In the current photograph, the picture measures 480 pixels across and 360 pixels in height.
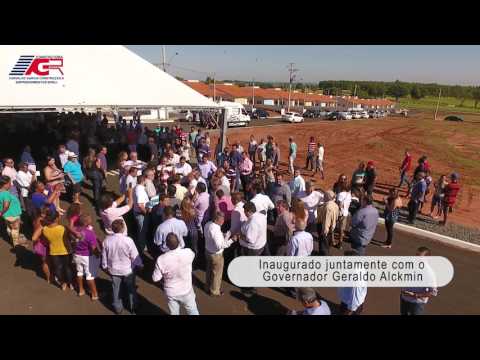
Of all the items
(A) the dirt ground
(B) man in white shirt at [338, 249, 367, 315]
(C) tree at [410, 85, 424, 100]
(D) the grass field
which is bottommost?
(A) the dirt ground

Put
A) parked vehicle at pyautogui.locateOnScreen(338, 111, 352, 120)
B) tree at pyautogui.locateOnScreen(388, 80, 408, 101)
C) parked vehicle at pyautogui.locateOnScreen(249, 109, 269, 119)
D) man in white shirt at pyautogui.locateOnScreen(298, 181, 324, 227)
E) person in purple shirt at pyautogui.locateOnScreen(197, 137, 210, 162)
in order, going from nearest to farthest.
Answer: man in white shirt at pyautogui.locateOnScreen(298, 181, 324, 227)
person in purple shirt at pyautogui.locateOnScreen(197, 137, 210, 162)
parked vehicle at pyautogui.locateOnScreen(249, 109, 269, 119)
parked vehicle at pyautogui.locateOnScreen(338, 111, 352, 120)
tree at pyautogui.locateOnScreen(388, 80, 408, 101)

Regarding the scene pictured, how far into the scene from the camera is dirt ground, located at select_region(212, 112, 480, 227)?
42.2 feet

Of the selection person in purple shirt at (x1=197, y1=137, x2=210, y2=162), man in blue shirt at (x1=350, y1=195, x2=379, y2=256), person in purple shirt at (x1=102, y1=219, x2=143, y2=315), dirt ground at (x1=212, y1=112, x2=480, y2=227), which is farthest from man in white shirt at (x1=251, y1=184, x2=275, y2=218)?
dirt ground at (x1=212, y1=112, x2=480, y2=227)

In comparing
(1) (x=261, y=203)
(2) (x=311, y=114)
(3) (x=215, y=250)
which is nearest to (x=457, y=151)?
(1) (x=261, y=203)

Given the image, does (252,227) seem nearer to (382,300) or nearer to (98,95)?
(382,300)

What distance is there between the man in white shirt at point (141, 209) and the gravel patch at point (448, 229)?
20.8 ft

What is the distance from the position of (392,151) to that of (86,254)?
2034cm

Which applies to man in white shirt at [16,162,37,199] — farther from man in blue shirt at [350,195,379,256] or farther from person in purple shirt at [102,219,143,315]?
man in blue shirt at [350,195,379,256]

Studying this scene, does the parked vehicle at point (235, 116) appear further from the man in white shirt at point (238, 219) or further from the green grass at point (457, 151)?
the man in white shirt at point (238, 219)

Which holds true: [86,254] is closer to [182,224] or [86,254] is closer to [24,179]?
[182,224]

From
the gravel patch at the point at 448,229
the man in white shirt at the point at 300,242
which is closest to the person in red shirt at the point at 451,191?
the gravel patch at the point at 448,229

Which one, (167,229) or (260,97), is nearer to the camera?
(167,229)

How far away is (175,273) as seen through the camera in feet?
13.3

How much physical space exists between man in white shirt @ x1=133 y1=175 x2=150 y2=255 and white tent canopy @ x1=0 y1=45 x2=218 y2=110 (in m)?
4.09
